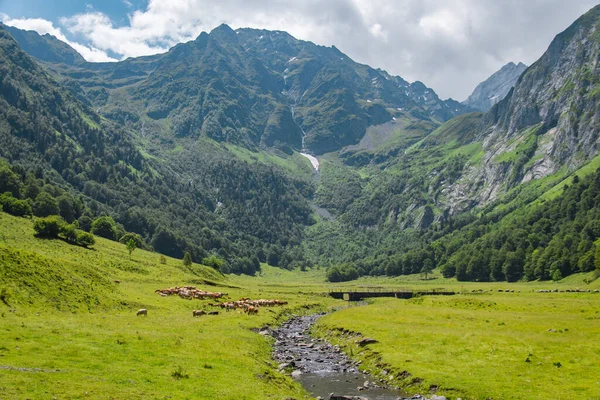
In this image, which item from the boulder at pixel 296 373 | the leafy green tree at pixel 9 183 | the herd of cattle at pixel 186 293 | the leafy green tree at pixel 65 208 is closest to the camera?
the boulder at pixel 296 373

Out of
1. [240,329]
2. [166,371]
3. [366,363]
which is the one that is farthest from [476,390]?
[240,329]

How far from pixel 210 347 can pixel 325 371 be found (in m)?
10.7

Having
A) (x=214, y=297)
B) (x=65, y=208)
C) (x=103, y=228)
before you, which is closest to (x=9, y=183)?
(x=65, y=208)

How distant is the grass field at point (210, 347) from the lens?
26.3 m

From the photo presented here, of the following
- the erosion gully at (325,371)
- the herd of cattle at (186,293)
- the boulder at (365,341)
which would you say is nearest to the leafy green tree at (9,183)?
the herd of cattle at (186,293)

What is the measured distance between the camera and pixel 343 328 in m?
60.0

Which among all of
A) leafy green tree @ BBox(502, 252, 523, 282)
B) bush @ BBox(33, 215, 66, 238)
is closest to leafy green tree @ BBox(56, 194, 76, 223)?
bush @ BBox(33, 215, 66, 238)

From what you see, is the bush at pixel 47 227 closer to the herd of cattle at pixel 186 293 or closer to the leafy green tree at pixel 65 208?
the herd of cattle at pixel 186 293

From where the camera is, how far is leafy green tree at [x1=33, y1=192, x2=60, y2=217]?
498 feet

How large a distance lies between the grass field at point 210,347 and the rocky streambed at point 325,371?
5.22 ft

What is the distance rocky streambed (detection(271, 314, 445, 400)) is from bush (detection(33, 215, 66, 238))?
244 ft

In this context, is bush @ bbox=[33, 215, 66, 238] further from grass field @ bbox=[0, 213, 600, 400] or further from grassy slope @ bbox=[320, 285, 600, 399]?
grassy slope @ bbox=[320, 285, 600, 399]

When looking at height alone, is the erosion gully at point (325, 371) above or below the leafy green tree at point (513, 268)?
below

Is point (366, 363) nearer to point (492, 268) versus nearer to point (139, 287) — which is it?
point (139, 287)
